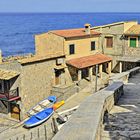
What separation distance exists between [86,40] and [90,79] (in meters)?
5.52

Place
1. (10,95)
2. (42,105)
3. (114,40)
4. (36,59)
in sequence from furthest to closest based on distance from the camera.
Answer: (114,40) → (36,59) → (42,105) → (10,95)

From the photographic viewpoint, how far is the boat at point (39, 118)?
2660 cm

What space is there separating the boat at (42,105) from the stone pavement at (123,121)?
740 inches

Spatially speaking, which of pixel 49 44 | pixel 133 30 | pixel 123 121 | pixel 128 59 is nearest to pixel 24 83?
pixel 49 44

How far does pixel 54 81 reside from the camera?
1362 inches

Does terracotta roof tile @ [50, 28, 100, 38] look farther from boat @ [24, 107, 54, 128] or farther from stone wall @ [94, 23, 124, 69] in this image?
boat @ [24, 107, 54, 128]

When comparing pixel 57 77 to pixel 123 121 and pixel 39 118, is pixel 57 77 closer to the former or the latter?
pixel 39 118

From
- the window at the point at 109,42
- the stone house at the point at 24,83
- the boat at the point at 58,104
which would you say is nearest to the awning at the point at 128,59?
the window at the point at 109,42

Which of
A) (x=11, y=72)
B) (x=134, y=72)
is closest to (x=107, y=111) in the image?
(x=134, y=72)

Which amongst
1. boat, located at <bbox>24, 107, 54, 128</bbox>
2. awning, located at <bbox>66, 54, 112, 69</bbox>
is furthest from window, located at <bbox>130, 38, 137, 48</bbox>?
boat, located at <bbox>24, 107, 54, 128</bbox>

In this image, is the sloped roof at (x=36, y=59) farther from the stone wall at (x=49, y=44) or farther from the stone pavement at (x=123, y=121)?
the stone pavement at (x=123, y=121)

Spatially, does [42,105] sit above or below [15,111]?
above

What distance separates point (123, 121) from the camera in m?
8.89

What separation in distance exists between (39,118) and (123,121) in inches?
750
